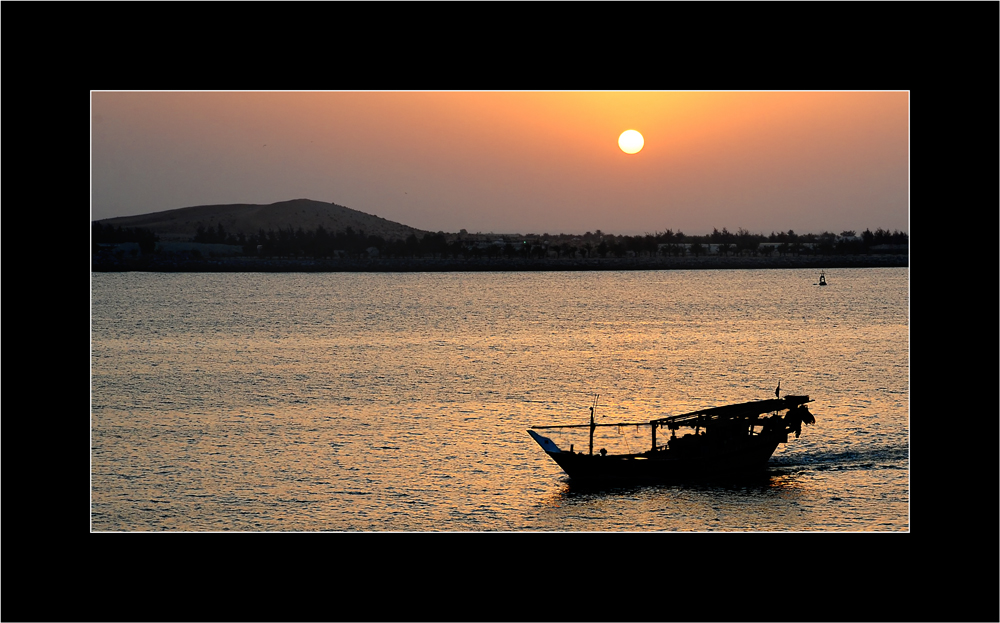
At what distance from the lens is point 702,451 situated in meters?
29.4

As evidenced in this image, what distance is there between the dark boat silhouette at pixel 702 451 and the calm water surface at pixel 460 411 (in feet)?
2.17

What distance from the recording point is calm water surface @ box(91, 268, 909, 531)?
26.5 metres

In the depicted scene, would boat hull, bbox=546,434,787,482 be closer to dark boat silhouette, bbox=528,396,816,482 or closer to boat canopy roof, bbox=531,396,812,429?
dark boat silhouette, bbox=528,396,816,482

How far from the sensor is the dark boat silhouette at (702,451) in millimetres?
28625

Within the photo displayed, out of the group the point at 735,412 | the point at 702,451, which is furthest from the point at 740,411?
the point at 702,451

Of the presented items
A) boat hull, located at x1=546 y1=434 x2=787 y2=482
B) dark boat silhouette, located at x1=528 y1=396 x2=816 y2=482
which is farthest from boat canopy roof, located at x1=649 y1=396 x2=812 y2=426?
boat hull, located at x1=546 y1=434 x2=787 y2=482

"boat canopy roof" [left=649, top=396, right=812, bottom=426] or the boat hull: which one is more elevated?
"boat canopy roof" [left=649, top=396, right=812, bottom=426]

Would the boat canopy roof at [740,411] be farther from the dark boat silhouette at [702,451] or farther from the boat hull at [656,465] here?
the boat hull at [656,465]

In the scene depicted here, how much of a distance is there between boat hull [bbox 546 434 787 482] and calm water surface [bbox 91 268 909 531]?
0.60 m

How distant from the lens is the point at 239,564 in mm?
6023

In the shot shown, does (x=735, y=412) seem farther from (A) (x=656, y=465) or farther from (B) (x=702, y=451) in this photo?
(A) (x=656, y=465)

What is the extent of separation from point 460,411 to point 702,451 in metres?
15.0
